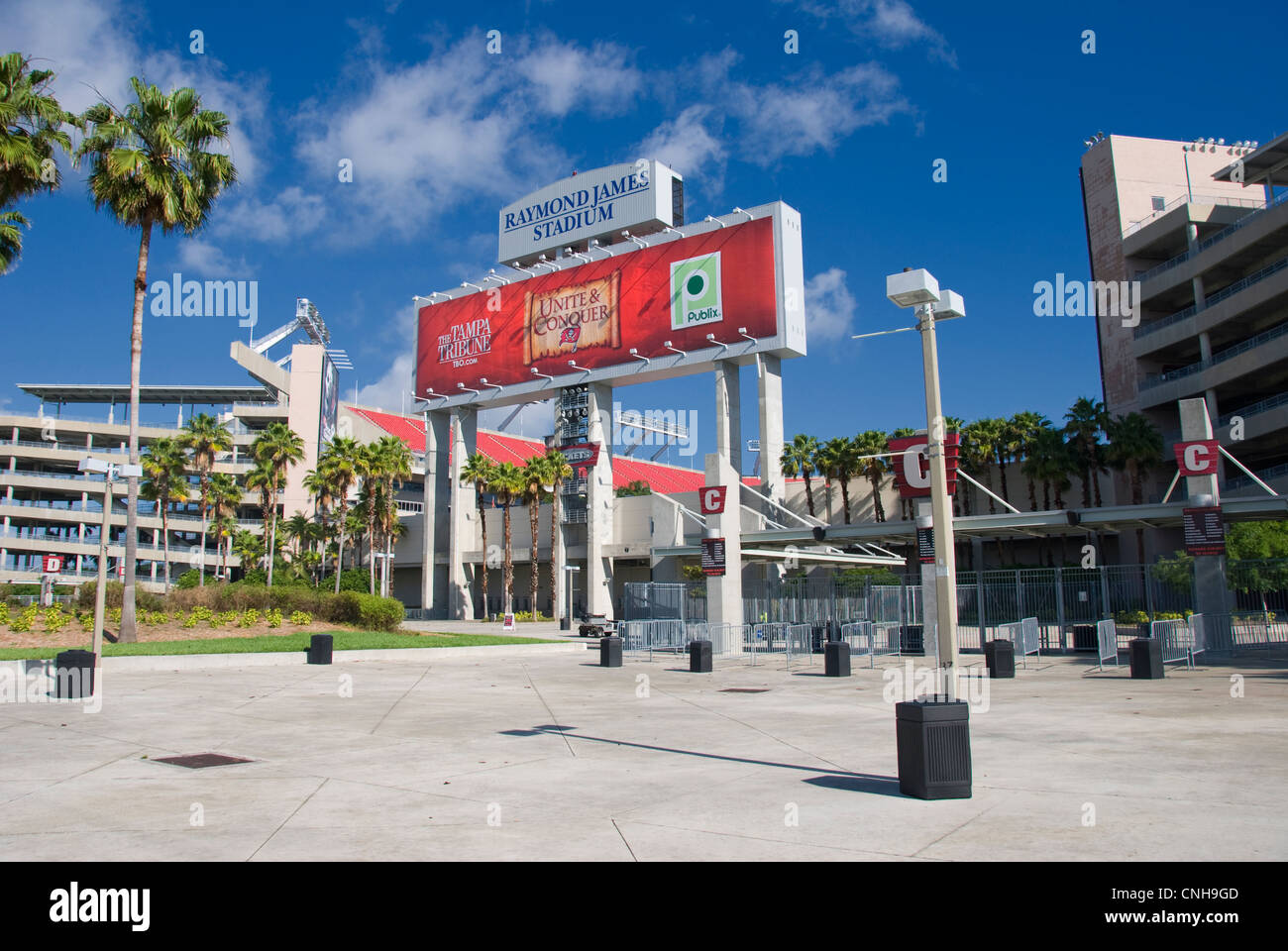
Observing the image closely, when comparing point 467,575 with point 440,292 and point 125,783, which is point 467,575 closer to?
point 440,292

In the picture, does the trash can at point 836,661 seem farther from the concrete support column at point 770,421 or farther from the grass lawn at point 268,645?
the concrete support column at point 770,421

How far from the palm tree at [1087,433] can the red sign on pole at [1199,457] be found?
3105 centimetres

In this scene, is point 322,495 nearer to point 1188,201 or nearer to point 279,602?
point 279,602

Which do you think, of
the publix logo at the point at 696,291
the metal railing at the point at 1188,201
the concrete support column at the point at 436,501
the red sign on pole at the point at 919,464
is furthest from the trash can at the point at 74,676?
the metal railing at the point at 1188,201

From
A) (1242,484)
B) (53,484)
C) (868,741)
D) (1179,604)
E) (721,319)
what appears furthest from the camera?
(53,484)

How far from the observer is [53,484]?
85250 mm

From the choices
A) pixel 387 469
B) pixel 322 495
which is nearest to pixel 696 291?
pixel 387 469

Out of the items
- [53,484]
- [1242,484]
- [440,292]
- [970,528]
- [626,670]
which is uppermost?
[440,292]

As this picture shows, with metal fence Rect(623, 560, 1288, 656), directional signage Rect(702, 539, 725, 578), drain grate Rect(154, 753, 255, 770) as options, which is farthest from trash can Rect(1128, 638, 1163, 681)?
drain grate Rect(154, 753, 255, 770)

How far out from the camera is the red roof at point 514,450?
328 ft

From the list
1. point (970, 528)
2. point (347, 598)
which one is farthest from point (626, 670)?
point (347, 598)

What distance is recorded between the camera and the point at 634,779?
31.2ft

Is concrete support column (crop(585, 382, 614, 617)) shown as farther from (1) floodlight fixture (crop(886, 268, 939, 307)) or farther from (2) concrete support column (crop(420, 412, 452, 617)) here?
(1) floodlight fixture (crop(886, 268, 939, 307))
